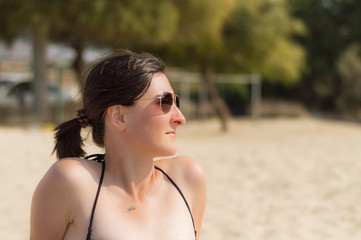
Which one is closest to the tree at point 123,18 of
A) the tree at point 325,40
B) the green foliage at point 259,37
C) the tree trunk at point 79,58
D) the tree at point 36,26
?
the tree at point 36,26

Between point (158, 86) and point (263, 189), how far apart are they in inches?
195

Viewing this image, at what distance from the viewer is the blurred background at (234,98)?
5.10m

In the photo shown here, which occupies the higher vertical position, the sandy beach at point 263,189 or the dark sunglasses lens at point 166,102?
the dark sunglasses lens at point 166,102

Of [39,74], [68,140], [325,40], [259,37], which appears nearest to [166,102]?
[68,140]

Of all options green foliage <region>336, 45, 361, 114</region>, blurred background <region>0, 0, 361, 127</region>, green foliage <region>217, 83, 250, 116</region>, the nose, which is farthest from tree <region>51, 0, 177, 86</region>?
the nose

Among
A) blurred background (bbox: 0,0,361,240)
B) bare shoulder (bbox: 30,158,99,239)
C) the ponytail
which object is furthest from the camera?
blurred background (bbox: 0,0,361,240)

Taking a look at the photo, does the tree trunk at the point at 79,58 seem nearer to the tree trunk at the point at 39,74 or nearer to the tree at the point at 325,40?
the tree trunk at the point at 39,74

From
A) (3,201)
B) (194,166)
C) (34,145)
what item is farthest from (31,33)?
(194,166)

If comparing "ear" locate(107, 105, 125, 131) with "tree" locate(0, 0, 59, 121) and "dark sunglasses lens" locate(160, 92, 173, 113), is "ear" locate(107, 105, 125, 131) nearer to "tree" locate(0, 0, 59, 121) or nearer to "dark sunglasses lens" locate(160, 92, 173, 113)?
"dark sunglasses lens" locate(160, 92, 173, 113)

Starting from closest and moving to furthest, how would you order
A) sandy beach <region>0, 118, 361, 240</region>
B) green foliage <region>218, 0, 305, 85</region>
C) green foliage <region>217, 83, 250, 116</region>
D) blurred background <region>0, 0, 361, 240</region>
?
1. sandy beach <region>0, 118, 361, 240</region>
2. blurred background <region>0, 0, 361, 240</region>
3. green foliage <region>218, 0, 305, 85</region>
4. green foliage <region>217, 83, 250, 116</region>

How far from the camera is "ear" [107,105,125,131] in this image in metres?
1.41

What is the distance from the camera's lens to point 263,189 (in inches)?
243

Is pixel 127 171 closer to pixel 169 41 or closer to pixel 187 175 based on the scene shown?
pixel 187 175

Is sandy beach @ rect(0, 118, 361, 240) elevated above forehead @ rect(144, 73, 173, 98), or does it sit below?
below
